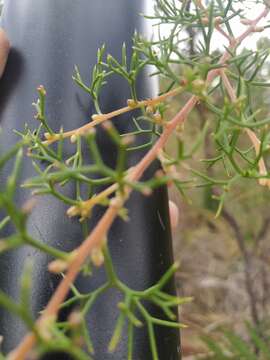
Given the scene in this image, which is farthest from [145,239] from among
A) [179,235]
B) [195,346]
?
[179,235]

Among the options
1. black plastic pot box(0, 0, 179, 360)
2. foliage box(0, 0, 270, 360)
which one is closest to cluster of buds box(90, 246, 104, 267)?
foliage box(0, 0, 270, 360)

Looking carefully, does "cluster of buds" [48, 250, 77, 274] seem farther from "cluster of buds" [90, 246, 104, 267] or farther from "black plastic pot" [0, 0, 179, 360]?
"black plastic pot" [0, 0, 179, 360]

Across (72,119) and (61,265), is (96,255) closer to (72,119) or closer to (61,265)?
(61,265)

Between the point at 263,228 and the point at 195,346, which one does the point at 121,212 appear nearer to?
the point at 195,346

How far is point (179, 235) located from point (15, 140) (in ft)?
3.11

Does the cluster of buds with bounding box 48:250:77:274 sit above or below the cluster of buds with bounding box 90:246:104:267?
above

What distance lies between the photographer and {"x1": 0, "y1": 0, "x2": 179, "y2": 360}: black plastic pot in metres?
0.35

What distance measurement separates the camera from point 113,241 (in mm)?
360

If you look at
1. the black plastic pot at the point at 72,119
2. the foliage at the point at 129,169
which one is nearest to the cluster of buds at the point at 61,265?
the foliage at the point at 129,169

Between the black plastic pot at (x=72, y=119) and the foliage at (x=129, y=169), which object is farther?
the black plastic pot at (x=72, y=119)

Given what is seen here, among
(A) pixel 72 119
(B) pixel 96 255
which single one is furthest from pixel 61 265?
(A) pixel 72 119

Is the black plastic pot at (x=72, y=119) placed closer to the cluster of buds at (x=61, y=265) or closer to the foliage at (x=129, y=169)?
the foliage at (x=129, y=169)

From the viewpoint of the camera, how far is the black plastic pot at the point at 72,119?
35 cm

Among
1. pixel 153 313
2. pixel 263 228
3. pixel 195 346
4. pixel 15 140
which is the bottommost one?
pixel 195 346
